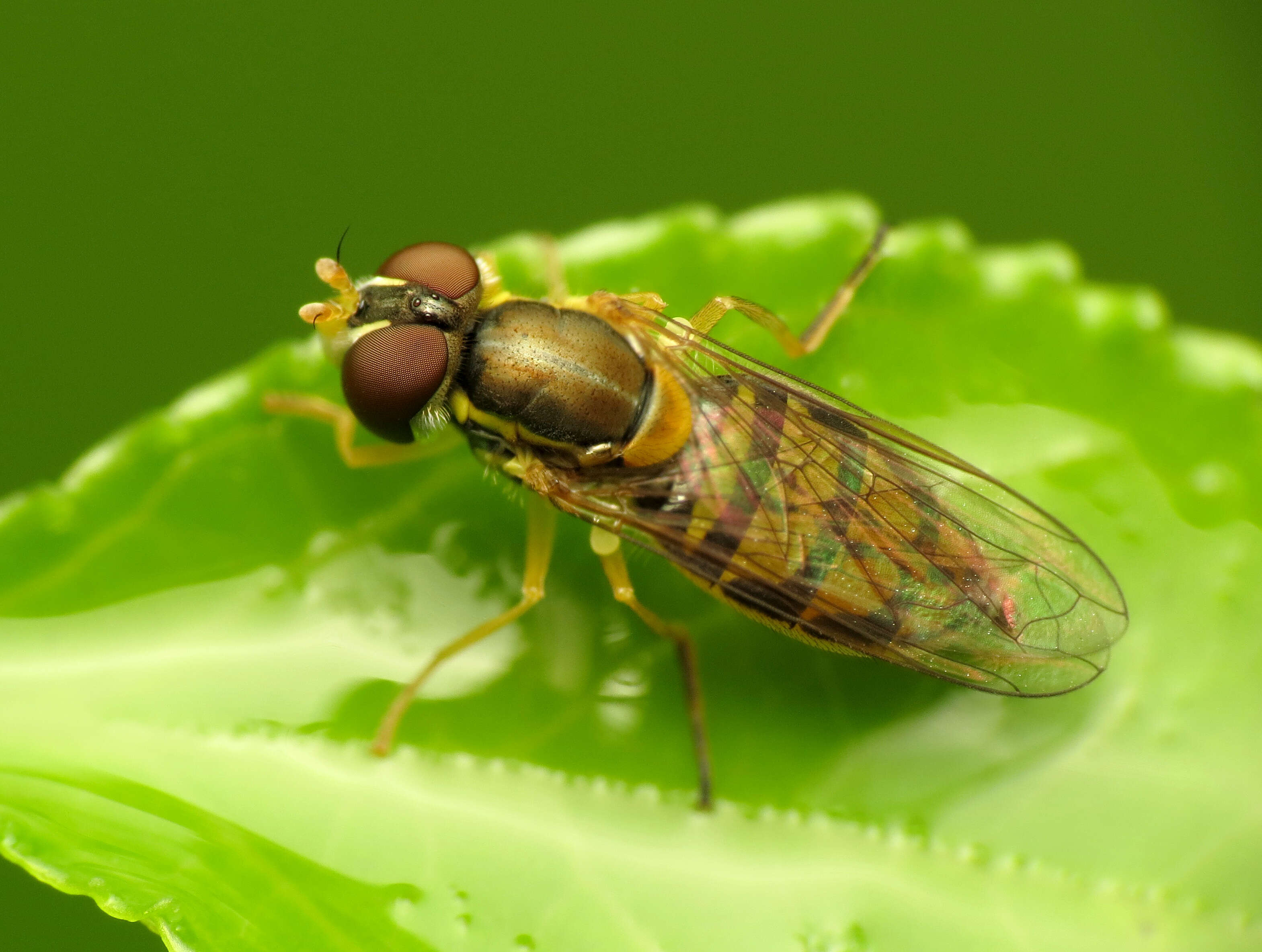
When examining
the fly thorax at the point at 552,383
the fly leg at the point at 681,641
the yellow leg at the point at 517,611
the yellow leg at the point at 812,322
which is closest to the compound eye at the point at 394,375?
the fly thorax at the point at 552,383

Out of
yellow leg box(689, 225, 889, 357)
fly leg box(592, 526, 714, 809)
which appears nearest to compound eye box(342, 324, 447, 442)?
fly leg box(592, 526, 714, 809)

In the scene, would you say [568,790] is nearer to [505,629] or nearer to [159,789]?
[505,629]

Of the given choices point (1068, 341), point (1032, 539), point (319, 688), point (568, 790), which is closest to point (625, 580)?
point (568, 790)

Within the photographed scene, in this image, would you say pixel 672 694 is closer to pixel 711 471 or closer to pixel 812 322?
pixel 711 471

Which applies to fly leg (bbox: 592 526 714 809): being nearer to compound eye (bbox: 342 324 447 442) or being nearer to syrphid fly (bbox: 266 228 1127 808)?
syrphid fly (bbox: 266 228 1127 808)

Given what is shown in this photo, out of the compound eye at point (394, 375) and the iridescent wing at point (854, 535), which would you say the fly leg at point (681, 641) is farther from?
the compound eye at point (394, 375)
